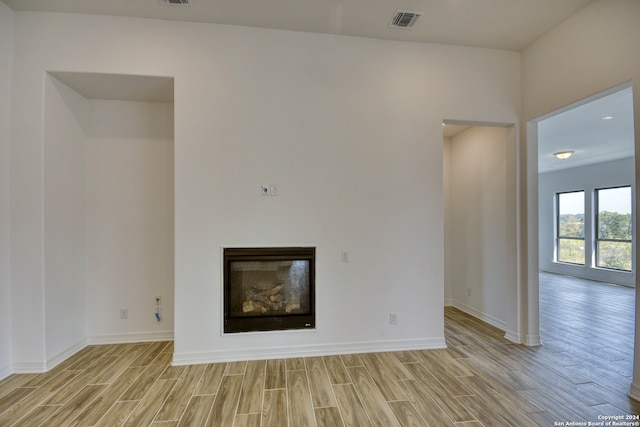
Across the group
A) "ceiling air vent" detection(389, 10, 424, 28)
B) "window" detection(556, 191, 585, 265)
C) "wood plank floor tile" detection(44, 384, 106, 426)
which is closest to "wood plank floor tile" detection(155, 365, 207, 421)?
Result: "wood plank floor tile" detection(44, 384, 106, 426)

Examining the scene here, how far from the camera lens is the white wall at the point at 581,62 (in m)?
2.27

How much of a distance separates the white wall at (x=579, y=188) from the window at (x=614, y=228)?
7.4 inches

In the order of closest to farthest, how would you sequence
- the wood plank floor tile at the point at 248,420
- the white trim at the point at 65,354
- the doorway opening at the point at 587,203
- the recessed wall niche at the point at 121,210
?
1. the wood plank floor tile at the point at 248,420
2. the white trim at the point at 65,354
3. the recessed wall niche at the point at 121,210
4. the doorway opening at the point at 587,203

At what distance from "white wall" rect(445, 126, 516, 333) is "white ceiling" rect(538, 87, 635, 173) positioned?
74 centimetres

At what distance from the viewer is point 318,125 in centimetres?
294

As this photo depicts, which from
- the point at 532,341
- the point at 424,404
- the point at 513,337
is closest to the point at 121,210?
the point at 424,404

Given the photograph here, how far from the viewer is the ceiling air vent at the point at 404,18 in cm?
266

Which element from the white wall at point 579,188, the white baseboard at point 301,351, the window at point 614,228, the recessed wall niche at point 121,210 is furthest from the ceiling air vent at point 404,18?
the window at point 614,228

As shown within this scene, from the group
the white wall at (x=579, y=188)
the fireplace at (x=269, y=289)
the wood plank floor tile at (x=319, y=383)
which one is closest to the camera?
the wood plank floor tile at (x=319, y=383)

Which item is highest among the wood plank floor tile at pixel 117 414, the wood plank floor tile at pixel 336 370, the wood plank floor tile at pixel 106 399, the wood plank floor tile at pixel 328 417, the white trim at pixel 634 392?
the white trim at pixel 634 392

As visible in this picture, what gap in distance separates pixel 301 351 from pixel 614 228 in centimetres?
816

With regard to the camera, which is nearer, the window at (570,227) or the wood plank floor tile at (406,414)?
the wood plank floor tile at (406,414)

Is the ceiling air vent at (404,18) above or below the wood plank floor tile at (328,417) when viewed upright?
above

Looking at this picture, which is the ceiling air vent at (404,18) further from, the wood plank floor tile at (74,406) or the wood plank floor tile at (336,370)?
the wood plank floor tile at (74,406)
